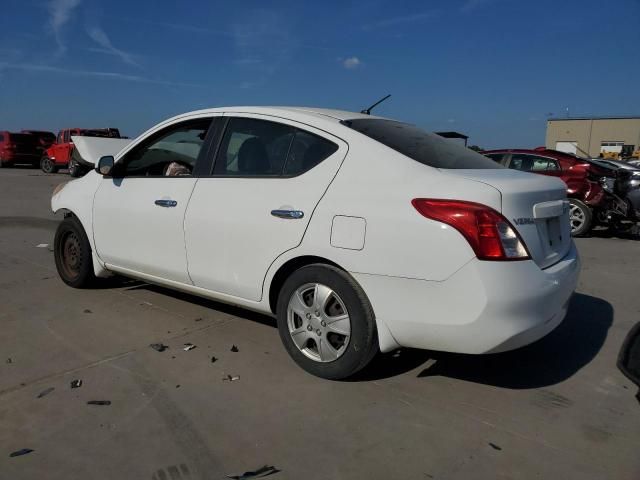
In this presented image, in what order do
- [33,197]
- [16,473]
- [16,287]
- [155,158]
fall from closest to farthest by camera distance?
[16,473]
[155,158]
[16,287]
[33,197]

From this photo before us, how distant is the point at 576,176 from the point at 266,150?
26.4ft

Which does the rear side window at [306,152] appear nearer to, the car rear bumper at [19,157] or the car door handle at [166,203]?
the car door handle at [166,203]

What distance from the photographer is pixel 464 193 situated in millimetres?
2656

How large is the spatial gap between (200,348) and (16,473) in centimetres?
147

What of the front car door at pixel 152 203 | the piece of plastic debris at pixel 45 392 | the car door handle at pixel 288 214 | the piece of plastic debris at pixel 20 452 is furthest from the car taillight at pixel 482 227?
the piece of plastic debris at pixel 45 392

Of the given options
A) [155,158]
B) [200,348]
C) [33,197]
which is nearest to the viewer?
[200,348]

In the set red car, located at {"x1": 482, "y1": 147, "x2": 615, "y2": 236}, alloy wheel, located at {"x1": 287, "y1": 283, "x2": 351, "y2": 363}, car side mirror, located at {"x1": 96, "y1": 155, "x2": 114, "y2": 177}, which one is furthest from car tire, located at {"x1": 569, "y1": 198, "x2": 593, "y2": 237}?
car side mirror, located at {"x1": 96, "y1": 155, "x2": 114, "y2": 177}

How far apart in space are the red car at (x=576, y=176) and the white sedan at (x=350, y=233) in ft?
22.5

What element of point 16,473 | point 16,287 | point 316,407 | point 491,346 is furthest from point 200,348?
point 16,287

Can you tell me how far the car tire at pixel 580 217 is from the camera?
9375 mm

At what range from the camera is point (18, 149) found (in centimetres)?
2436

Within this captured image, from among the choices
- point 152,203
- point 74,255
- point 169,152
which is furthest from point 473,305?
point 74,255

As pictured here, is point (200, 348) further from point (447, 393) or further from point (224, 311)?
point (447, 393)

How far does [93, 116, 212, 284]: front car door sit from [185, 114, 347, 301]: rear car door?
0.61 ft
